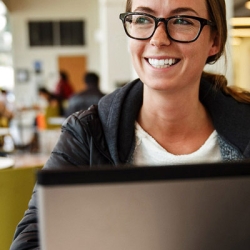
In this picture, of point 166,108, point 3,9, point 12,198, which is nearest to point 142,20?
point 166,108

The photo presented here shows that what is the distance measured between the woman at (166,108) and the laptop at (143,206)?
50cm

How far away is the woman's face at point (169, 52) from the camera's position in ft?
3.78

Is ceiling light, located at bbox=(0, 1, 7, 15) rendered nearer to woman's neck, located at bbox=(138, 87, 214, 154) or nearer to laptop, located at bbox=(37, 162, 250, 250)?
woman's neck, located at bbox=(138, 87, 214, 154)

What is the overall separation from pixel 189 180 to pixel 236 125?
0.84 meters

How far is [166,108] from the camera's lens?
1324mm

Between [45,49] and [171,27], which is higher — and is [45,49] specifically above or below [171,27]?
below

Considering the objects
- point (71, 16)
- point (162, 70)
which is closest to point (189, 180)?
point (162, 70)

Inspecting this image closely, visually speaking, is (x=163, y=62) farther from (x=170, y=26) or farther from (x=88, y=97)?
(x=88, y=97)

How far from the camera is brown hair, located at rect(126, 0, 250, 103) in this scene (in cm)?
127

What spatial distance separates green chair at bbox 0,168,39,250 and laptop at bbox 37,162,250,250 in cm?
104

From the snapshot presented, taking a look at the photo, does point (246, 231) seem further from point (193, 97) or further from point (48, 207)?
point (193, 97)

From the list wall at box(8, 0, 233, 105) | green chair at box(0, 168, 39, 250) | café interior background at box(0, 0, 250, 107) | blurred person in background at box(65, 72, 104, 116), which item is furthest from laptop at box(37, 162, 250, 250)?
café interior background at box(0, 0, 250, 107)

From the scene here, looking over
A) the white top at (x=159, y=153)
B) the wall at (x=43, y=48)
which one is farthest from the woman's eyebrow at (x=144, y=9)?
the wall at (x=43, y=48)

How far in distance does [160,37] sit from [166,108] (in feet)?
0.80
